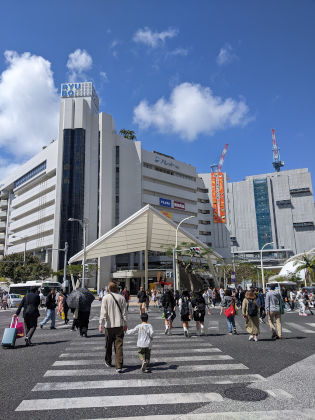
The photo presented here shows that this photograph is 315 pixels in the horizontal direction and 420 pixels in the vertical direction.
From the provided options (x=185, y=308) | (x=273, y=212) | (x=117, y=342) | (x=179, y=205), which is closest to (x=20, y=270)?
(x=179, y=205)

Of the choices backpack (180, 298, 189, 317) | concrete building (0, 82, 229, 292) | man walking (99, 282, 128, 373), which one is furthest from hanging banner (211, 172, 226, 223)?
man walking (99, 282, 128, 373)

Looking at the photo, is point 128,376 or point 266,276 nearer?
point 128,376

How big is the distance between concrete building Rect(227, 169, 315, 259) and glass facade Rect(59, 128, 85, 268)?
212 ft

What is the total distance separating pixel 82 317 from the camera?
1080 cm

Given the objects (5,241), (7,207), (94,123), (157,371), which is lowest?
(157,371)

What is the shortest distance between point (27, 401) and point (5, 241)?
80.3 meters

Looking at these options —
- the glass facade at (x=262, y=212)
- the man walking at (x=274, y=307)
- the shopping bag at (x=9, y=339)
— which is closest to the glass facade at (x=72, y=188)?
the shopping bag at (x=9, y=339)

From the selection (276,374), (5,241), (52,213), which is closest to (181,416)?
(276,374)

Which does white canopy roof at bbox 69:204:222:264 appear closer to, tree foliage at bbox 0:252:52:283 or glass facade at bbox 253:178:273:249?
tree foliage at bbox 0:252:52:283

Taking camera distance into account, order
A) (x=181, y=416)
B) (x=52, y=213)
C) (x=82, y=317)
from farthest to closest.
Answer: (x=52, y=213)
(x=82, y=317)
(x=181, y=416)

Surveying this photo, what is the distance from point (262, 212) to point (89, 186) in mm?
66977

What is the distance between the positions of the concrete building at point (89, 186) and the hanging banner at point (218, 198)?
9.87m

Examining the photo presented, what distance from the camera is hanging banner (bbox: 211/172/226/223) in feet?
267

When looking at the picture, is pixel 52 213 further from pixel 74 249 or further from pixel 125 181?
pixel 125 181
